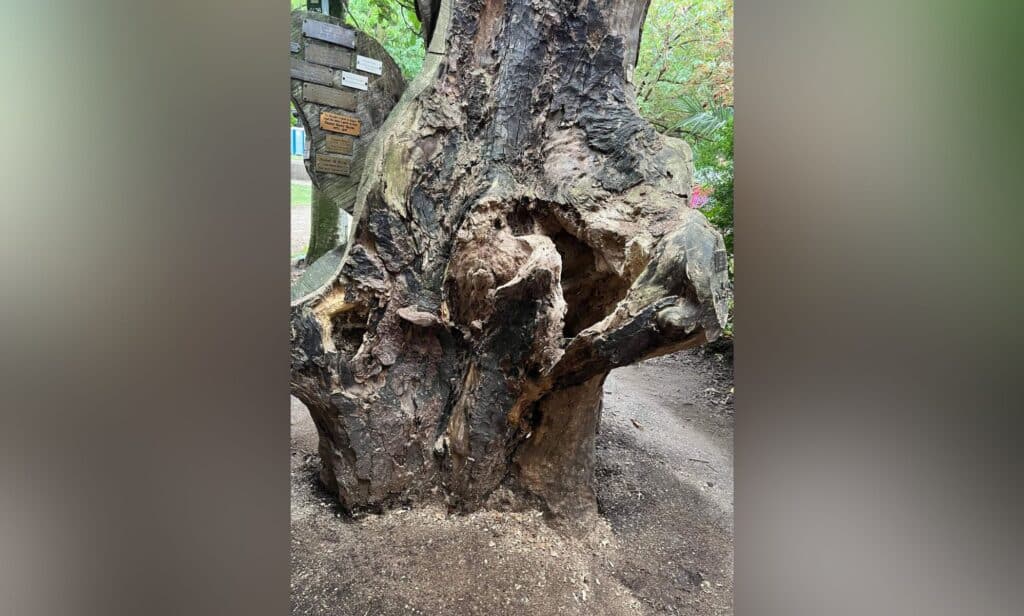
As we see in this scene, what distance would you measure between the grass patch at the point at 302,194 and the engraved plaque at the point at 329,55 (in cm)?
34

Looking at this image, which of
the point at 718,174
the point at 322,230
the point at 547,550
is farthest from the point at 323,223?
the point at 718,174

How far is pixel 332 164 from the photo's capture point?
128 cm

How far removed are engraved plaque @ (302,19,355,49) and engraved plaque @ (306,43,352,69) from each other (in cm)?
2

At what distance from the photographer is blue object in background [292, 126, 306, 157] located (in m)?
1.26

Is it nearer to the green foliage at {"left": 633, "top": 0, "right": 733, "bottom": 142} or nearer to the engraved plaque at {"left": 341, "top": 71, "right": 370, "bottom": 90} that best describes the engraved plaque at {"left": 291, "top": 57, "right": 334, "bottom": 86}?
the engraved plaque at {"left": 341, "top": 71, "right": 370, "bottom": 90}

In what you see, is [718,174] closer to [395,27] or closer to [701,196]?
[701,196]

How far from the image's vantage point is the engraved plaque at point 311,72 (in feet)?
4.02

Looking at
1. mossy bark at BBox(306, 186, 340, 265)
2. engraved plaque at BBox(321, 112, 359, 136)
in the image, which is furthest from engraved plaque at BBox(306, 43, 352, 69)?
mossy bark at BBox(306, 186, 340, 265)

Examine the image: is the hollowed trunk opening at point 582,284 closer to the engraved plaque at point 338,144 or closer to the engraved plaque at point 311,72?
the engraved plaque at point 338,144

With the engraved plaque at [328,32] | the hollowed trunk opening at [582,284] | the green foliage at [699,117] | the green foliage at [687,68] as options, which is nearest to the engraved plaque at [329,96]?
the engraved plaque at [328,32]
